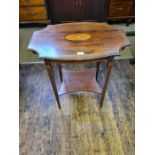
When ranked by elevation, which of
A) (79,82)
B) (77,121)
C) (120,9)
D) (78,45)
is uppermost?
(120,9)

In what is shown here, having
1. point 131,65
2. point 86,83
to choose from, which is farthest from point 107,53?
point 131,65

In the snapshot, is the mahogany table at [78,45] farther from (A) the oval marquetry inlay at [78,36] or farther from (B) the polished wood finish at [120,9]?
(B) the polished wood finish at [120,9]

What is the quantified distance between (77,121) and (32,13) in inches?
75.1

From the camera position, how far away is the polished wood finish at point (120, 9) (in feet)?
9.04

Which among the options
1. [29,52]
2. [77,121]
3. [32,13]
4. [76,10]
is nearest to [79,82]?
[77,121]

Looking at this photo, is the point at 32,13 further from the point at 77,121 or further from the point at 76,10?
the point at 77,121

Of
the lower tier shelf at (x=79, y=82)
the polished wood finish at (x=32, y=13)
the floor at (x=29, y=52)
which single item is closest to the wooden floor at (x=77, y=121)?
the lower tier shelf at (x=79, y=82)

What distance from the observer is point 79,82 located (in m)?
1.84

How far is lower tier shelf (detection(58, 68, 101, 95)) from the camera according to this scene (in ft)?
5.84

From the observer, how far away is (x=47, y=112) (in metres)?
1.71

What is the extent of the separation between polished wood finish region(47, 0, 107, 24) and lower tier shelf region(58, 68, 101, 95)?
1.23 m

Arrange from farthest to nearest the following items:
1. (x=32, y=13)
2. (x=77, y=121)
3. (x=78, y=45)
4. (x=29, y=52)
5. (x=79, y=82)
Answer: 1. (x=32, y=13)
2. (x=29, y=52)
3. (x=79, y=82)
4. (x=77, y=121)
5. (x=78, y=45)

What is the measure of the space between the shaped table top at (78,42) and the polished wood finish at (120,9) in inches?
52.0
